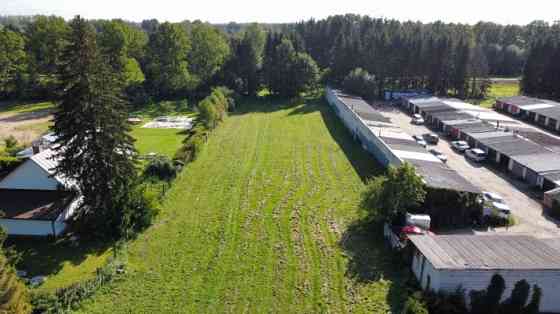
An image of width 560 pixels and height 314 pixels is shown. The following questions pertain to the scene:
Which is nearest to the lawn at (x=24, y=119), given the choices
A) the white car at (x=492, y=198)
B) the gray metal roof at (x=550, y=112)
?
the white car at (x=492, y=198)

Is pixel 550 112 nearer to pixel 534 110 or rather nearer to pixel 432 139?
pixel 534 110

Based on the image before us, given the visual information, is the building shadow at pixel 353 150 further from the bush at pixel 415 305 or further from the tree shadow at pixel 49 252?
the tree shadow at pixel 49 252

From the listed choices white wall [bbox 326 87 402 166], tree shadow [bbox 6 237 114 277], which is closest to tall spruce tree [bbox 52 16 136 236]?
tree shadow [bbox 6 237 114 277]

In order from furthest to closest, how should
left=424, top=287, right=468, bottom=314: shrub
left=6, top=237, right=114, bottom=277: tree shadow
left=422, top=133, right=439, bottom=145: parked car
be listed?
left=422, top=133, right=439, bottom=145: parked car < left=6, top=237, right=114, bottom=277: tree shadow < left=424, top=287, right=468, bottom=314: shrub

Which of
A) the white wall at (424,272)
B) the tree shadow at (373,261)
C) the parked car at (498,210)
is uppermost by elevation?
the parked car at (498,210)

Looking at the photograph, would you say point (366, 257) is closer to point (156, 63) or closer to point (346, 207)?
point (346, 207)

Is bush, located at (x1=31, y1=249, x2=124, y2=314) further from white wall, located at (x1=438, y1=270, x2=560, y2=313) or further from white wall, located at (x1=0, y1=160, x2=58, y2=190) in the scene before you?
white wall, located at (x1=438, y1=270, x2=560, y2=313)

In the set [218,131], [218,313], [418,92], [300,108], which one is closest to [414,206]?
[218,313]
